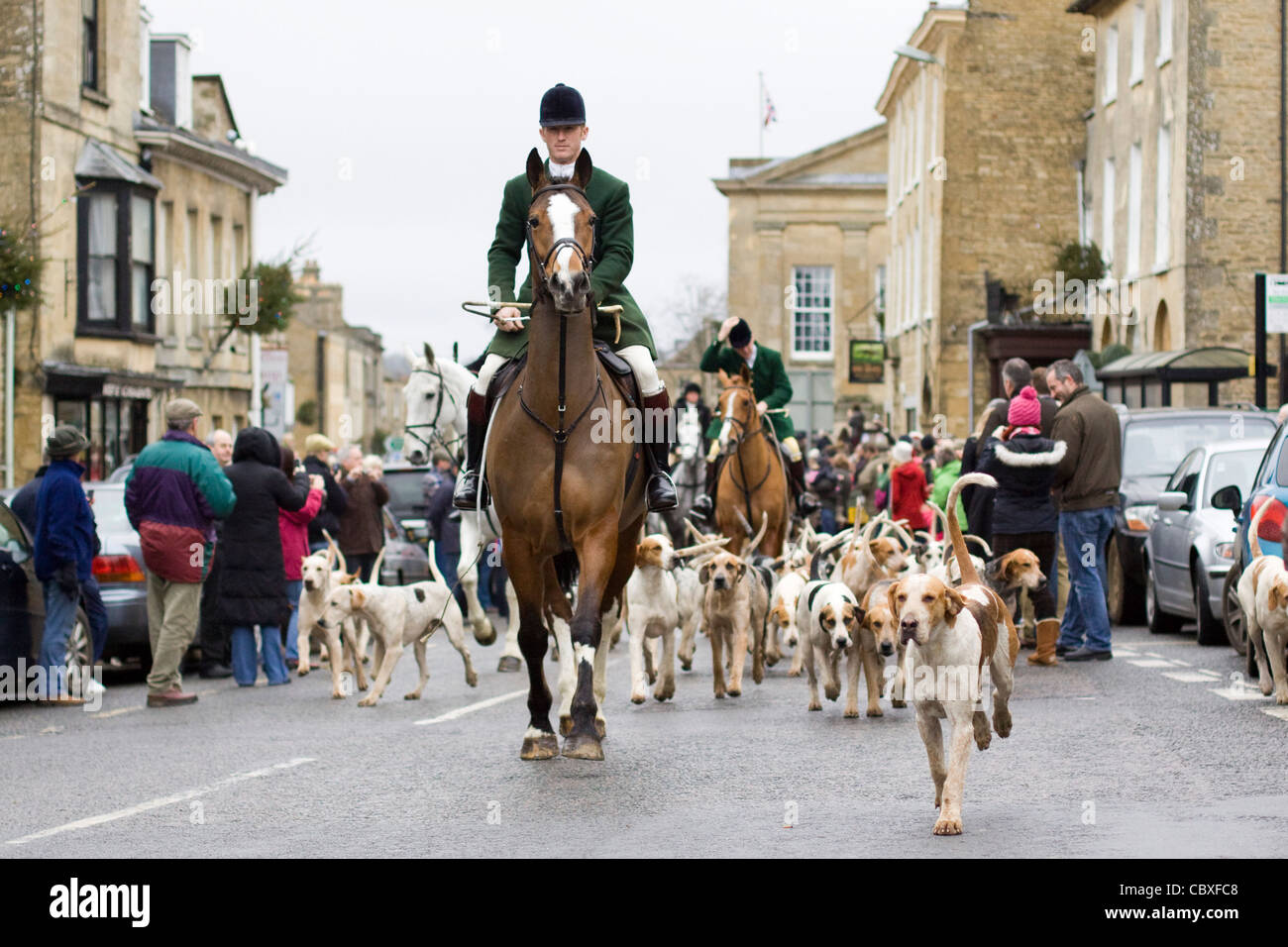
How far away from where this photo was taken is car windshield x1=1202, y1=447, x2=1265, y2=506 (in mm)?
18844

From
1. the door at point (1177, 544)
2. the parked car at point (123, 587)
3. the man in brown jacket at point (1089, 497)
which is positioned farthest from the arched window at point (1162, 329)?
the parked car at point (123, 587)

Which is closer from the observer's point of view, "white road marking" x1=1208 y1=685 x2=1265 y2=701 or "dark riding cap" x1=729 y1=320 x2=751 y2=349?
"white road marking" x1=1208 y1=685 x2=1265 y2=701

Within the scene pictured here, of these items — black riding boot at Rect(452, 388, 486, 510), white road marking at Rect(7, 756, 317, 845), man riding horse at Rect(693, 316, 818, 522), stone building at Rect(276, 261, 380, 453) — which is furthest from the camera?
stone building at Rect(276, 261, 380, 453)

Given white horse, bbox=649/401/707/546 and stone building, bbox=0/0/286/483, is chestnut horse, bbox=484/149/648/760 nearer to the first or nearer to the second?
white horse, bbox=649/401/707/546

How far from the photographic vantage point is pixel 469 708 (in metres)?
14.4

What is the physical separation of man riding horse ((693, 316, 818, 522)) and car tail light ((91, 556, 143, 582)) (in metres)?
4.77

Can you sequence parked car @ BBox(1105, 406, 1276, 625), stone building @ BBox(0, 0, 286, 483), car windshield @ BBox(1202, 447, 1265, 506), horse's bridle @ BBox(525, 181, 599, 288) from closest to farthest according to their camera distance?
horse's bridle @ BBox(525, 181, 599, 288), car windshield @ BBox(1202, 447, 1265, 506), parked car @ BBox(1105, 406, 1276, 625), stone building @ BBox(0, 0, 286, 483)

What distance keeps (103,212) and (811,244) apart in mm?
51436

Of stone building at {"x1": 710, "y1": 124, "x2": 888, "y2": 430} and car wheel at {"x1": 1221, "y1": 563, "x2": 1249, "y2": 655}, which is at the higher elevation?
stone building at {"x1": 710, "y1": 124, "x2": 888, "y2": 430}

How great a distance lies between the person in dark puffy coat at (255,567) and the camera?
17.1 m

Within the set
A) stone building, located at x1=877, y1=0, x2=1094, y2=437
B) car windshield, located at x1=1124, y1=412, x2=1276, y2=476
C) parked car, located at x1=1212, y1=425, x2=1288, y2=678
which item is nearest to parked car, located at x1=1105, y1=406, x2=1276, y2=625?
car windshield, located at x1=1124, y1=412, x2=1276, y2=476

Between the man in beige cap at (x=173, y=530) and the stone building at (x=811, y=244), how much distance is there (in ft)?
224

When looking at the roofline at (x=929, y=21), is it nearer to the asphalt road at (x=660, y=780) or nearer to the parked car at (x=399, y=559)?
the parked car at (x=399, y=559)
